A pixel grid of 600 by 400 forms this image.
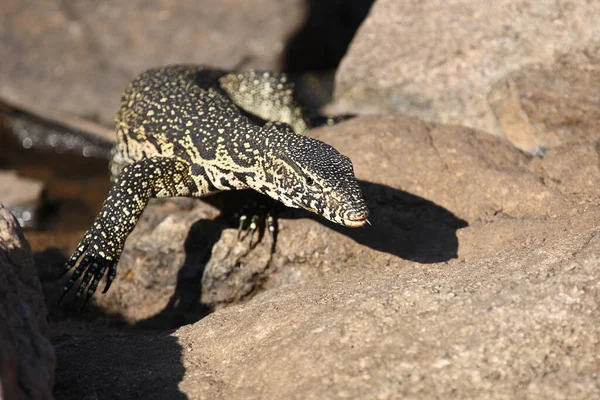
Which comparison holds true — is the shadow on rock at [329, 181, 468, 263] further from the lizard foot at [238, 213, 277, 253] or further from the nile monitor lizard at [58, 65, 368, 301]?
the nile monitor lizard at [58, 65, 368, 301]

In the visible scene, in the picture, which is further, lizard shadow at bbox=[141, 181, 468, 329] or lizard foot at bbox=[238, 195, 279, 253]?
lizard foot at bbox=[238, 195, 279, 253]

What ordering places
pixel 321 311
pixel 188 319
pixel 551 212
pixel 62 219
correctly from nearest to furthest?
pixel 321 311 < pixel 551 212 < pixel 188 319 < pixel 62 219

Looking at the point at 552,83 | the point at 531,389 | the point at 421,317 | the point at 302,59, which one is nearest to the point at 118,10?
the point at 302,59

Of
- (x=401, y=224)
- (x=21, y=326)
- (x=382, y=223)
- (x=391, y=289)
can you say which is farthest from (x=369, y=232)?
(x=21, y=326)

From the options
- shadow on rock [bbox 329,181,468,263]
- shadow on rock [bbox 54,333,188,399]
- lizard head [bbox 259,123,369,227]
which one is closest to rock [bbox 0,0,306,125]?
shadow on rock [bbox 329,181,468,263]

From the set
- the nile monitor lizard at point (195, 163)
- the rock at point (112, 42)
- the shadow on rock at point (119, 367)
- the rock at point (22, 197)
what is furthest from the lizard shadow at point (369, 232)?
the rock at point (112, 42)

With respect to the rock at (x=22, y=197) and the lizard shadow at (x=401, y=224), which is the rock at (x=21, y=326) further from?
A: the rock at (x=22, y=197)

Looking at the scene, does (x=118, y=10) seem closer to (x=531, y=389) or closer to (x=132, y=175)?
(x=132, y=175)
